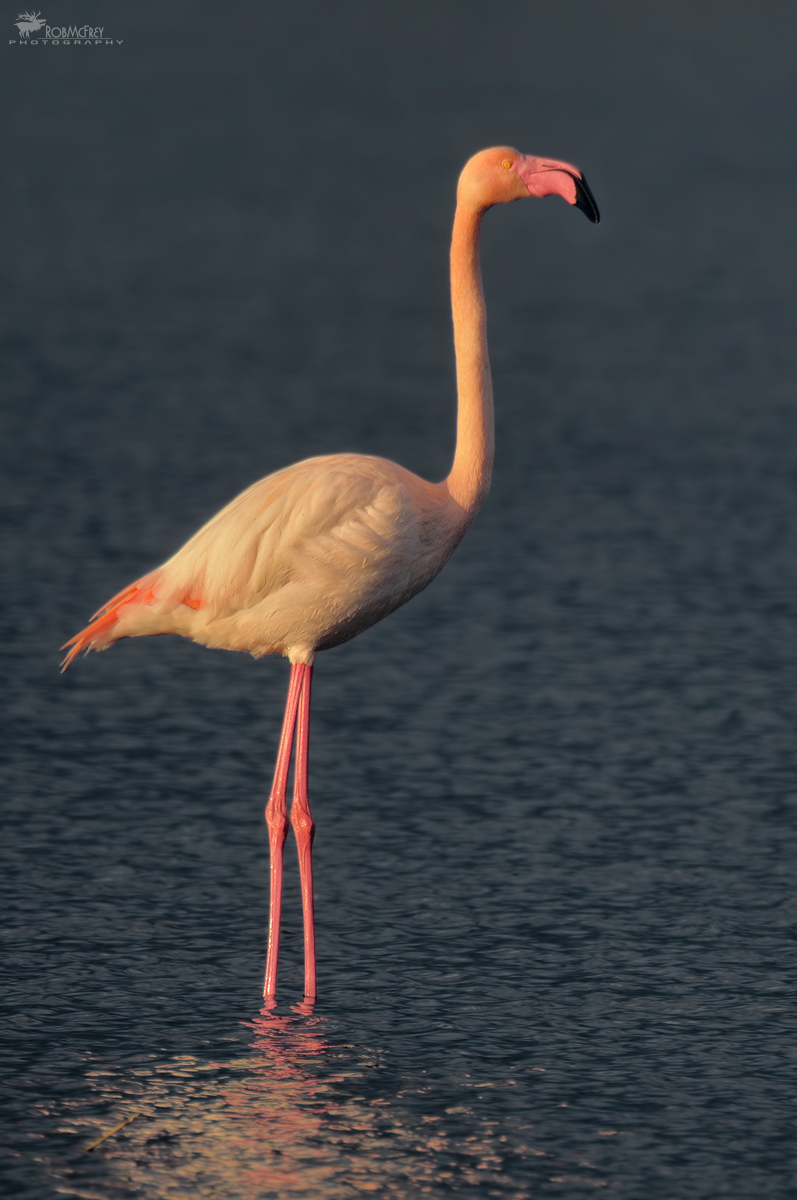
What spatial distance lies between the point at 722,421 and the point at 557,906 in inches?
436

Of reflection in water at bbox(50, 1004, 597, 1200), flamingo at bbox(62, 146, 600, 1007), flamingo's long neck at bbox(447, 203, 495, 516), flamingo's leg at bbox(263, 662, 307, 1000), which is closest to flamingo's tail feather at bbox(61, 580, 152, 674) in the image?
flamingo at bbox(62, 146, 600, 1007)

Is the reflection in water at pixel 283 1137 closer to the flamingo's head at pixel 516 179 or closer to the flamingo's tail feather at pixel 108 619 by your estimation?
the flamingo's tail feather at pixel 108 619

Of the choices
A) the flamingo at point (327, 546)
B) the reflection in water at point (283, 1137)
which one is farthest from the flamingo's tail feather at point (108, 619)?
the reflection in water at point (283, 1137)

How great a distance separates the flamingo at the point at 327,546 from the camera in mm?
7844

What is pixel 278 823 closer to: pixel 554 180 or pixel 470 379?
pixel 470 379

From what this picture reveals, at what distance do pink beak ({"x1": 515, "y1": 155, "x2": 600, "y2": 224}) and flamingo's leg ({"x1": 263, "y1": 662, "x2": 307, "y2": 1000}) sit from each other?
2172mm

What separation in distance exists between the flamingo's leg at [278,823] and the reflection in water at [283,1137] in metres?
0.55

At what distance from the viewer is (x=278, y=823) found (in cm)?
834

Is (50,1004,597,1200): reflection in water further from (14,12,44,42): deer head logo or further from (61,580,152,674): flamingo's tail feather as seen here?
(14,12,44,42): deer head logo

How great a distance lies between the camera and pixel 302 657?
816 cm

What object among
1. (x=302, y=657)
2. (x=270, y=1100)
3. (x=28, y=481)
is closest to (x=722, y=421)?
(x=28, y=481)

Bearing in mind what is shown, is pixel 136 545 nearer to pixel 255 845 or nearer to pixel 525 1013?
pixel 255 845
